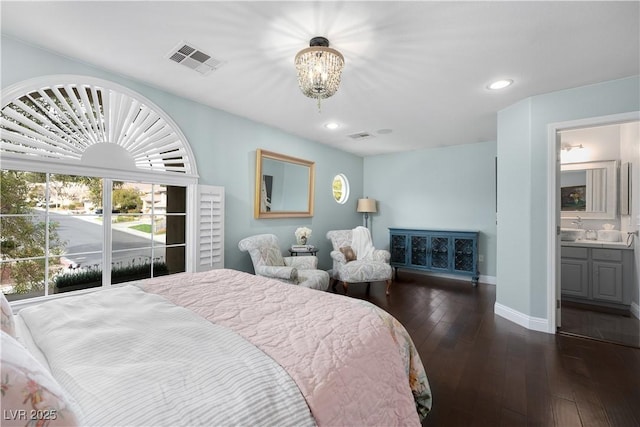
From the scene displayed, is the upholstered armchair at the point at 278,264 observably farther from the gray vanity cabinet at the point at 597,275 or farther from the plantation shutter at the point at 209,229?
the gray vanity cabinet at the point at 597,275

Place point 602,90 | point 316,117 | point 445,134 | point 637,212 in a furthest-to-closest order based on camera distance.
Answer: point 445,134 → point 316,117 → point 637,212 → point 602,90

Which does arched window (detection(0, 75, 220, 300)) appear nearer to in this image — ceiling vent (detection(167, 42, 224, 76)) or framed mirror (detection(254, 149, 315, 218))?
ceiling vent (detection(167, 42, 224, 76))

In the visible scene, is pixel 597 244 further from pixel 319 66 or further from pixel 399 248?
pixel 319 66

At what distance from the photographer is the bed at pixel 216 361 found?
0.67m

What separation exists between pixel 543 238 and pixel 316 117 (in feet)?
9.14

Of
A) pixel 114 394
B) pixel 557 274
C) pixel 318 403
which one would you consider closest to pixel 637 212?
pixel 557 274

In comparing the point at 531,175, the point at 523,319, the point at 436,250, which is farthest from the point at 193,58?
the point at 436,250

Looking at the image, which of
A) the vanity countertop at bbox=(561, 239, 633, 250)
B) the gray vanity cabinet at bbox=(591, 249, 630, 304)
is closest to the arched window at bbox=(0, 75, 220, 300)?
the vanity countertop at bbox=(561, 239, 633, 250)

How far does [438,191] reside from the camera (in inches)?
201

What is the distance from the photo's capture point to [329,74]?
190 cm

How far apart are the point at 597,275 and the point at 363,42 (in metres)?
3.96

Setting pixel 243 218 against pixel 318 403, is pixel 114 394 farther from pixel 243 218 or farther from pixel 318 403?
pixel 243 218

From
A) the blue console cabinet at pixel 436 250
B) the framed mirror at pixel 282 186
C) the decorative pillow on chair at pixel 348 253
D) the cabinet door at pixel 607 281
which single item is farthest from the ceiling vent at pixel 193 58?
the cabinet door at pixel 607 281

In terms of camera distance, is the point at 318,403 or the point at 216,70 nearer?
the point at 318,403
